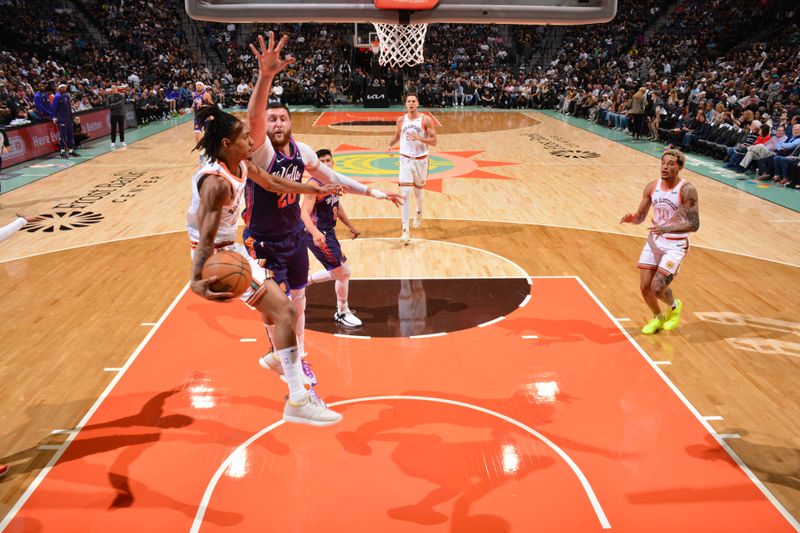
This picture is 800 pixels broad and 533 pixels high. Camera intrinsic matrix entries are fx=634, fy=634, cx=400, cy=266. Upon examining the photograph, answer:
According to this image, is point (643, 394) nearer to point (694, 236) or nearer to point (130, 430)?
point (130, 430)

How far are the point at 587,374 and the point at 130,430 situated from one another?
3.85m

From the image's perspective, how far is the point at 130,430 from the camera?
482cm

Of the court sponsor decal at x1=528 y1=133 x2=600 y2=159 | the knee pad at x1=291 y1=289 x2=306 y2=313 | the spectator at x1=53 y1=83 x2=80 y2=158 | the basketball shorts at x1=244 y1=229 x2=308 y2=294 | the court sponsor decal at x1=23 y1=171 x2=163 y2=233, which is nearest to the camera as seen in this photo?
the basketball shorts at x1=244 y1=229 x2=308 y2=294

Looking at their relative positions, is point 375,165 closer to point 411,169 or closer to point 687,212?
point 411,169

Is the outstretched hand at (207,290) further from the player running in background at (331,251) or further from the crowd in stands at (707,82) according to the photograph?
the crowd in stands at (707,82)

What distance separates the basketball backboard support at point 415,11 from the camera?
21.4 feet

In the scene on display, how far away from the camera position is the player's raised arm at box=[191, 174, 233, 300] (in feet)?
12.2

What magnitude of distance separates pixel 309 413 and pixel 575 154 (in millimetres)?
14870

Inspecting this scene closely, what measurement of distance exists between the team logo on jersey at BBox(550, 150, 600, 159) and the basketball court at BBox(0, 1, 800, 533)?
691 cm

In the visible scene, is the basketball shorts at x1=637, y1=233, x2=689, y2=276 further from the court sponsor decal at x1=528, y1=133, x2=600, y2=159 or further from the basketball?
the court sponsor decal at x1=528, y1=133, x2=600, y2=159

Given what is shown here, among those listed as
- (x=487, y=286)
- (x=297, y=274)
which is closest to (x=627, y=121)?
(x=487, y=286)

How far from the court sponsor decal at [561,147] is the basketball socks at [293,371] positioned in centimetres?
1417

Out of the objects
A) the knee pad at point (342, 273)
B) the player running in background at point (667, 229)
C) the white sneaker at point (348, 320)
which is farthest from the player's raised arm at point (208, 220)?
the player running in background at point (667, 229)

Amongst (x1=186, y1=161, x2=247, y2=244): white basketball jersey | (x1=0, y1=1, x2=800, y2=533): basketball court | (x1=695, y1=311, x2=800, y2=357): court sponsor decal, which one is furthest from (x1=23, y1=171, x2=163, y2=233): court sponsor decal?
(x1=695, y1=311, x2=800, y2=357): court sponsor decal
